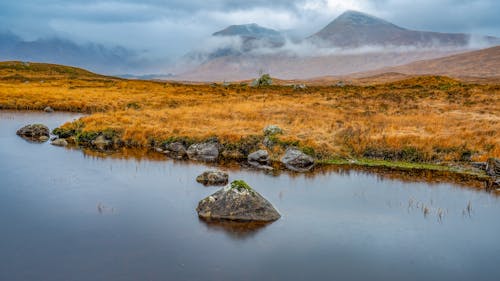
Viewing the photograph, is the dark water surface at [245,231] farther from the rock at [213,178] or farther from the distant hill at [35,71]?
the distant hill at [35,71]

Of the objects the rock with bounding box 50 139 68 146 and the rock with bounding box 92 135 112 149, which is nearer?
the rock with bounding box 50 139 68 146

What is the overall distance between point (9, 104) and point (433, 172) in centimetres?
5310

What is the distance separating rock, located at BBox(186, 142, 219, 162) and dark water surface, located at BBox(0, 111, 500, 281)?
524cm

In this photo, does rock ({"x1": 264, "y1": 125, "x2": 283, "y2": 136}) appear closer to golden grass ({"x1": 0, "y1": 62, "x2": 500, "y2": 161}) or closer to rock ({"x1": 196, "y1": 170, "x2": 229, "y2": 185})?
golden grass ({"x1": 0, "y1": 62, "x2": 500, "y2": 161})

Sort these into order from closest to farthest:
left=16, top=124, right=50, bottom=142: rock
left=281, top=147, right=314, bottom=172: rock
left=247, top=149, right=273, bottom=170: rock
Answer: left=281, top=147, right=314, bottom=172: rock, left=247, top=149, right=273, bottom=170: rock, left=16, top=124, right=50, bottom=142: rock

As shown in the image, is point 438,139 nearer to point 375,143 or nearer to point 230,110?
point 375,143

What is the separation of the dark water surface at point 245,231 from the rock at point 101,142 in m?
8.61

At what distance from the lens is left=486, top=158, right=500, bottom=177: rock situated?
75.8 ft

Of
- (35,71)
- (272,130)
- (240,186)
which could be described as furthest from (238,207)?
(35,71)

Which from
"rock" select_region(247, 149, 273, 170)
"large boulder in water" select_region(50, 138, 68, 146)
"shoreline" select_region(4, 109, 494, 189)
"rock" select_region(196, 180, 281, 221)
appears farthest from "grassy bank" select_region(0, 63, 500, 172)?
"rock" select_region(196, 180, 281, 221)

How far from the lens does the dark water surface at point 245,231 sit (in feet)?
40.5

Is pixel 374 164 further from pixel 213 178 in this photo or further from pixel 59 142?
pixel 59 142

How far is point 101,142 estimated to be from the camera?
32344 millimetres

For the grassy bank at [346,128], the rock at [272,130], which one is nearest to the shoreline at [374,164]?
the grassy bank at [346,128]
